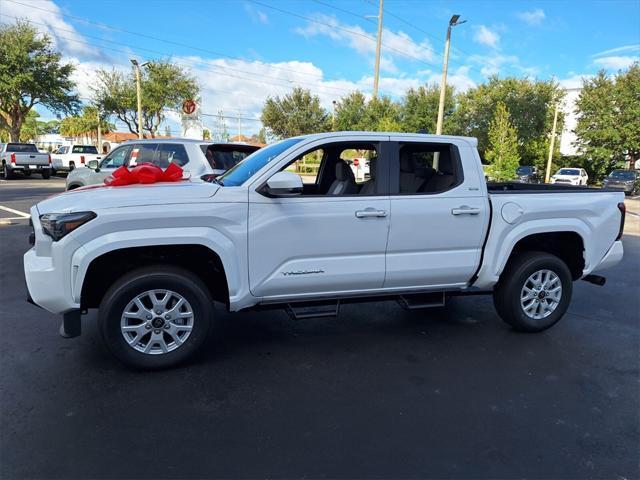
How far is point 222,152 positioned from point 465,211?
5.90 m

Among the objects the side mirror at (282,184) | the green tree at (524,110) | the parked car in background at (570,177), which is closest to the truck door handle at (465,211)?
the side mirror at (282,184)

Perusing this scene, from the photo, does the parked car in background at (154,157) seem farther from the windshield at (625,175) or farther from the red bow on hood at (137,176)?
the windshield at (625,175)

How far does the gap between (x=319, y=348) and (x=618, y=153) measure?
42794 mm

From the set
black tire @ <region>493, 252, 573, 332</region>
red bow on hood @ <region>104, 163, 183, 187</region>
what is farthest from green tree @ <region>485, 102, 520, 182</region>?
red bow on hood @ <region>104, 163, 183, 187</region>

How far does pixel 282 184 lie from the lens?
3729 millimetres

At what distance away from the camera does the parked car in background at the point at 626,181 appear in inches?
1210

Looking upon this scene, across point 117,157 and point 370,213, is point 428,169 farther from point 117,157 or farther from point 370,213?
point 117,157

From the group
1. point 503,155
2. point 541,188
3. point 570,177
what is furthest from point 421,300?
point 570,177

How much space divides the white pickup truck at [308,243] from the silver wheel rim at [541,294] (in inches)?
0.5

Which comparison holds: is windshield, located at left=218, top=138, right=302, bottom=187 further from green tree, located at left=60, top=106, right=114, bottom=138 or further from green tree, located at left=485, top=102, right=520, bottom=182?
green tree, located at left=60, top=106, right=114, bottom=138

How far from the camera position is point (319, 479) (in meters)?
2.56


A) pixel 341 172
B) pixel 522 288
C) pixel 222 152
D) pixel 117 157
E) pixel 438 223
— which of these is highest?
pixel 222 152

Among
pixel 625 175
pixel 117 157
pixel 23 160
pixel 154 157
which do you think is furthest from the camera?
pixel 625 175

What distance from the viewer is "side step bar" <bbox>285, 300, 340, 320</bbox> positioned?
13.2 feet
